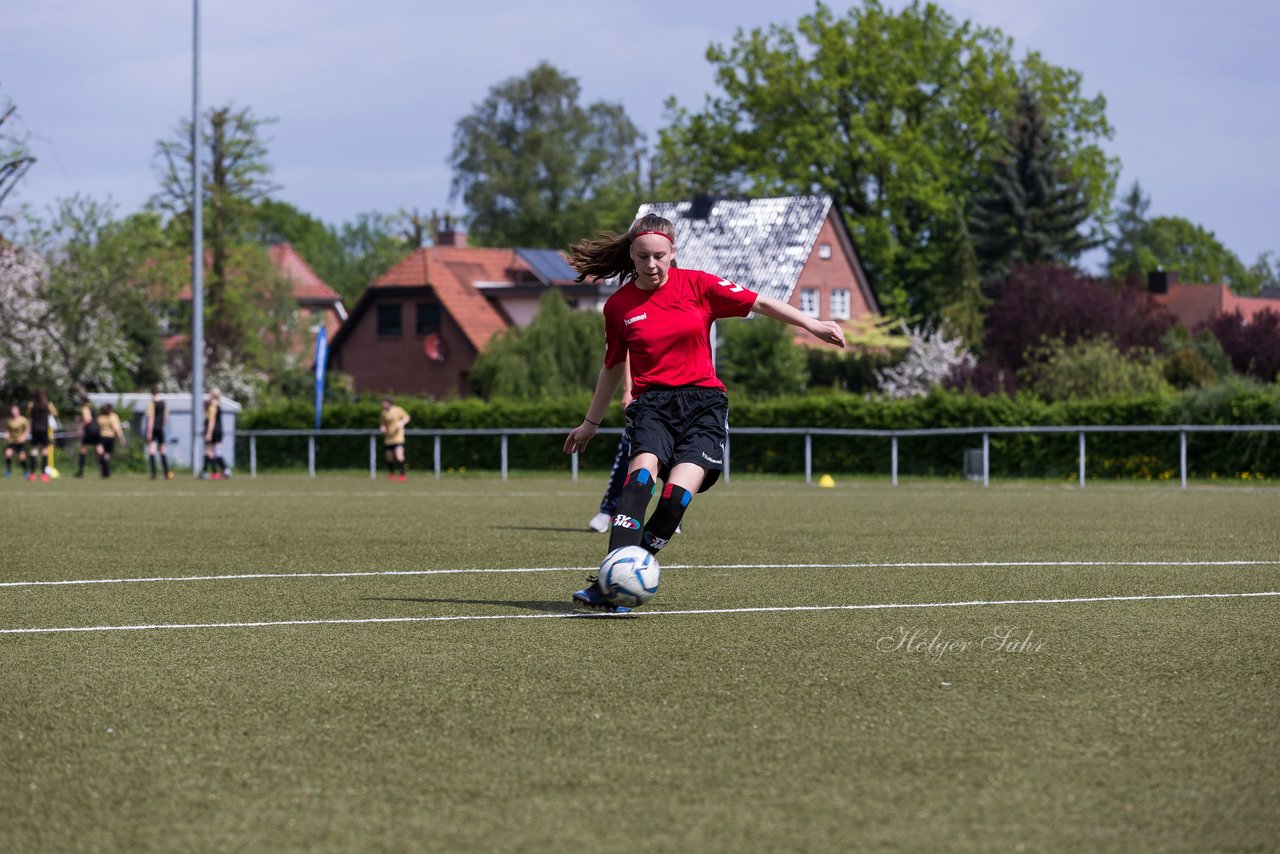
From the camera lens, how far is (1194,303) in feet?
312

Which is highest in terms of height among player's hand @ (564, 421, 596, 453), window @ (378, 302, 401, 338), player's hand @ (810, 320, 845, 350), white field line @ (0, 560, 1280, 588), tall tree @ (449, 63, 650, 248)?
tall tree @ (449, 63, 650, 248)

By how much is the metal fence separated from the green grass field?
1590 cm

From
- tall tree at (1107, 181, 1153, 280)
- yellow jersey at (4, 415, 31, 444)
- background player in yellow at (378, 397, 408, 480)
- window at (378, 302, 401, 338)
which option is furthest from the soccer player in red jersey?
tall tree at (1107, 181, 1153, 280)

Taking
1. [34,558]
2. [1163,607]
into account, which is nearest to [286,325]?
[34,558]

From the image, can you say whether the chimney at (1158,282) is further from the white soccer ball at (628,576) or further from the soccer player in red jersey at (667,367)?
the white soccer ball at (628,576)

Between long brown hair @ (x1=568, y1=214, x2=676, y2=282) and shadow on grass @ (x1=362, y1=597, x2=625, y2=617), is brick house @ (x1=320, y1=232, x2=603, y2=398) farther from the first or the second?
long brown hair @ (x1=568, y1=214, x2=676, y2=282)

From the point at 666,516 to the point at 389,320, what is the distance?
6383 centimetres

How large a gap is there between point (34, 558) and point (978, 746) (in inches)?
335

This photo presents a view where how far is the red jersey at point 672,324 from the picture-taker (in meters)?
7.79

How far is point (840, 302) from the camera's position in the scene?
65.6 m

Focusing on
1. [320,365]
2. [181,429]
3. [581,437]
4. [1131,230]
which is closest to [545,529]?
[581,437]

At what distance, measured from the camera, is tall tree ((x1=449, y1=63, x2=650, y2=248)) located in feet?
252

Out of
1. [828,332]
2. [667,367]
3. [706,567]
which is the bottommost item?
[706,567]

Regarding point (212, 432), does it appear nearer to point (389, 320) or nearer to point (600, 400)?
point (600, 400)
